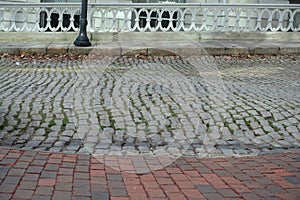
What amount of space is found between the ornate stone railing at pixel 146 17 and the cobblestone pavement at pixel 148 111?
4066mm

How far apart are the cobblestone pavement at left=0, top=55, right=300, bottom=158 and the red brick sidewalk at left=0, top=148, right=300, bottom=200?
0.38 m

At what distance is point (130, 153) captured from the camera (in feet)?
16.2

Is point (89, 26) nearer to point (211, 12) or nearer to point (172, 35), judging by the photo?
point (172, 35)

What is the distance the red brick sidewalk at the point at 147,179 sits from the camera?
3.78m

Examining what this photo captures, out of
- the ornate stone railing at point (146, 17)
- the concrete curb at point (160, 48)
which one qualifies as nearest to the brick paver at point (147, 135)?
the concrete curb at point (160, 48)

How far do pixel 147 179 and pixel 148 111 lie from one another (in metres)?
2.21

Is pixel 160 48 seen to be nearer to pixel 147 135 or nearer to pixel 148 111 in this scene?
pixel 148 111

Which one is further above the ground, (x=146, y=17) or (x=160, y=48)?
(x=146, y=17)

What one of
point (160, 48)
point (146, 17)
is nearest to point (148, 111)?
point (160, 48)

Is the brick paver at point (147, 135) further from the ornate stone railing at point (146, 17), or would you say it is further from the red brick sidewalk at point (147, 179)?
the ornate stone railing at point (146, 17)

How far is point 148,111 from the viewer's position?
20.7 ft

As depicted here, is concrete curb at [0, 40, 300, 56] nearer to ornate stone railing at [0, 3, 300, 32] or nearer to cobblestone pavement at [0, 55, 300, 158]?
ornate stone railing at [0, 3, 300, 32]

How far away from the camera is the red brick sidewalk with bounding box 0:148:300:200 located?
3777mm

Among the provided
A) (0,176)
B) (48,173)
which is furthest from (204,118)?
(0,176)
